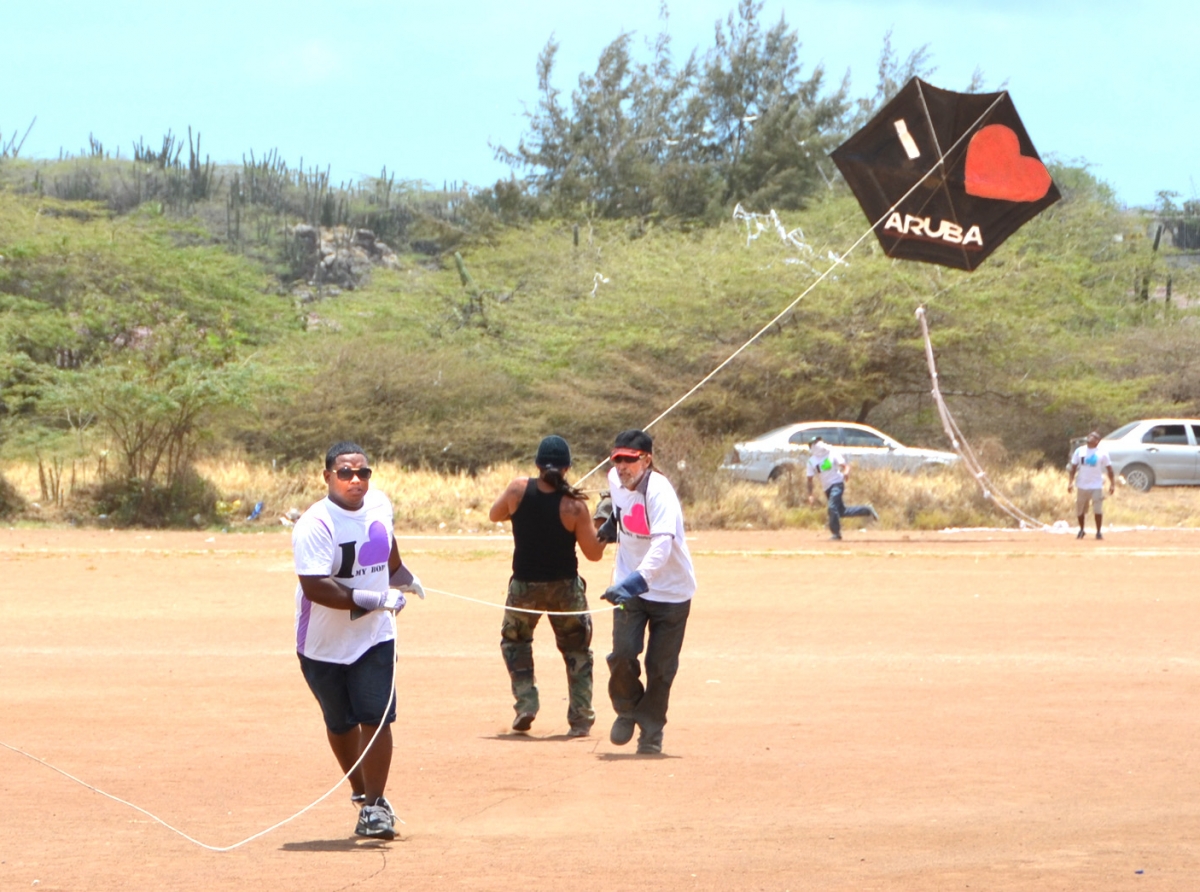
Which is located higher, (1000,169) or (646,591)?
(1000,169)

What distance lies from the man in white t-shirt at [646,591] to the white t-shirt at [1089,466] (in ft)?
48.9

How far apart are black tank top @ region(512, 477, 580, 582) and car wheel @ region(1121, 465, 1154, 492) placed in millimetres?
23689

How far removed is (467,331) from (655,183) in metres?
24.5

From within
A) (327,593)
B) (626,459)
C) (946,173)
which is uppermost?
(946,173)

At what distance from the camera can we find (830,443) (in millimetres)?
28547

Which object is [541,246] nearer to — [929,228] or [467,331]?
[467,331]

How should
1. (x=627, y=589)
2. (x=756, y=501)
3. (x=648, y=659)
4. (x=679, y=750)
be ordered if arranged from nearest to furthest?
1. (x=627, y=589)
2. (x=648, y=659)
3. (x=679, y=750)
4. (x=756, y=501)

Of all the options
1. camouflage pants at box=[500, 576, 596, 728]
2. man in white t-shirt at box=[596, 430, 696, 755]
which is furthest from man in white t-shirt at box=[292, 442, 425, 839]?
camouflage pants at box=[500, 576, 596, 728]

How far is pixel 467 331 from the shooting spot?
1574 inches

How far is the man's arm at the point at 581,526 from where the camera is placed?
9125 mm

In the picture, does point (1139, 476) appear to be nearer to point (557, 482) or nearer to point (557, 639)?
point (557, 639)

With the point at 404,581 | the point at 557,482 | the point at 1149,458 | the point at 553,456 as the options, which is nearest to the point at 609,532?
the point at 557,482

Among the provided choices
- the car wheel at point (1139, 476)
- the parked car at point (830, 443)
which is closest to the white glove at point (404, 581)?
the parked car at point (830, 443)

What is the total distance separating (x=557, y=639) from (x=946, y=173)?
12.3 m
